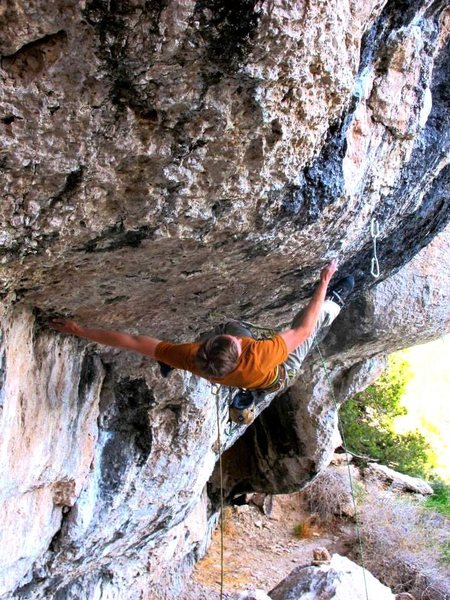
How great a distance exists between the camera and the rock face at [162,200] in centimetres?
189

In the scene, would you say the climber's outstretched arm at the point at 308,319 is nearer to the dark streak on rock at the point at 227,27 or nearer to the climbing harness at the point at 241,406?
the climbing harness at the point at 241,406

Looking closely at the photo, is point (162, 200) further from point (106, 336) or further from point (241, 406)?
point (241, 406)

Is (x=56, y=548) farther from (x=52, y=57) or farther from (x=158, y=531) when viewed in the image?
(x=52, y=57)

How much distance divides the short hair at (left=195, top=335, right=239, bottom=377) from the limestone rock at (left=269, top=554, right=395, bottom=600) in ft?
11.9

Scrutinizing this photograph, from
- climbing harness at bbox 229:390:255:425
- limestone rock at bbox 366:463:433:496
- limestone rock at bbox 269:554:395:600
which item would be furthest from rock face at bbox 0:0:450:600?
limestone rock at bbox 366:463:433:496

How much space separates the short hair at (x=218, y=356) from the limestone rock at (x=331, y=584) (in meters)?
3.63

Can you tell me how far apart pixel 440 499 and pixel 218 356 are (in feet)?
32.1

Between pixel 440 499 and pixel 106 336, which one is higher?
pixel 440 499

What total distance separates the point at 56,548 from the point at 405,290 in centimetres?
347

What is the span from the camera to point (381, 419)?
12.5 m

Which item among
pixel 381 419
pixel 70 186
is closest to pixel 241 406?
pixel 70 186

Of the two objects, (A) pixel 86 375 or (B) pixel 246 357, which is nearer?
(B) pixel 246 357

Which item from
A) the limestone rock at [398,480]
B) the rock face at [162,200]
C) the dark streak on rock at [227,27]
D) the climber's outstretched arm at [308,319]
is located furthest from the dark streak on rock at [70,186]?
the limestone rock at [398,480]

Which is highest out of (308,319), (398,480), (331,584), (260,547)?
(398,480)
